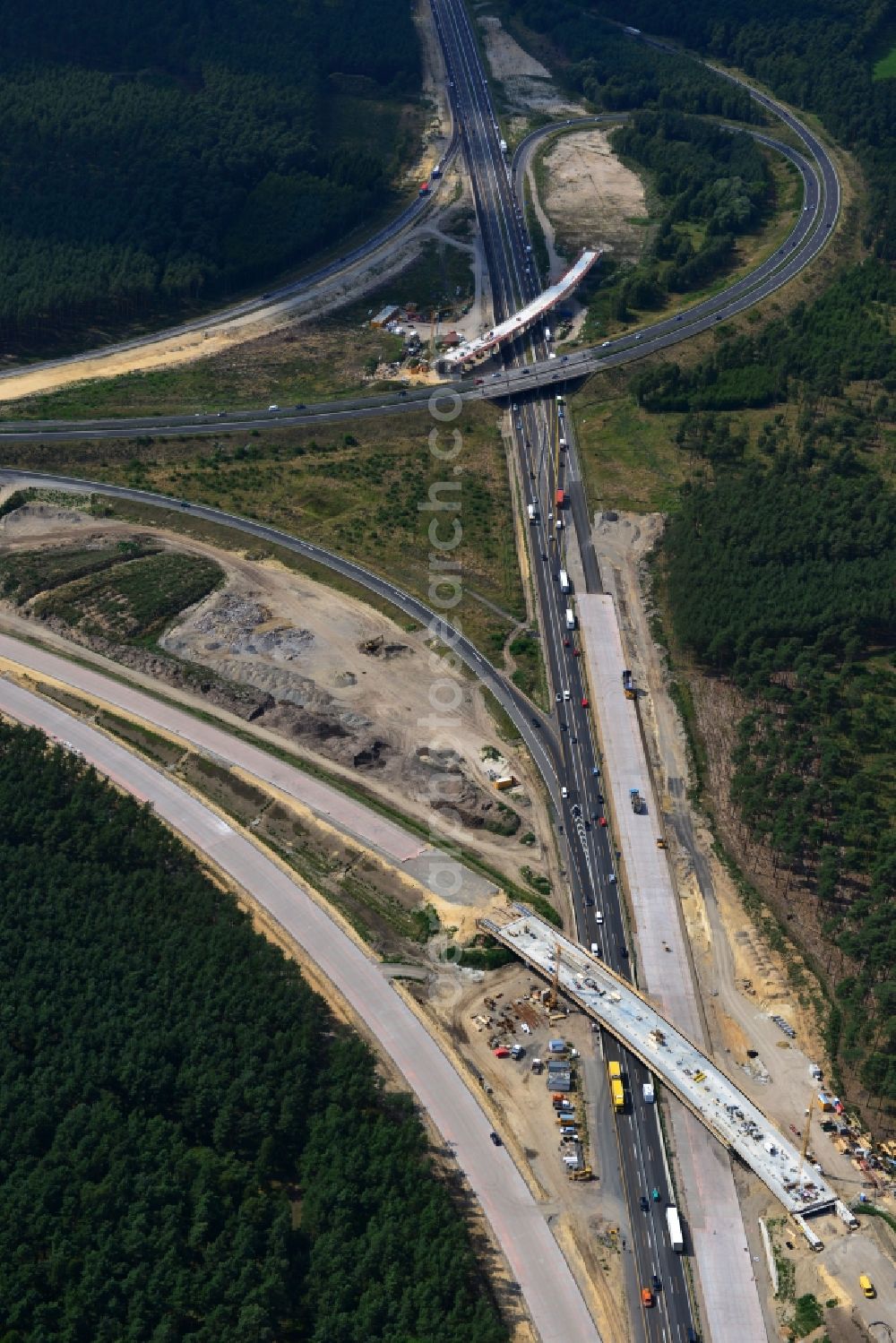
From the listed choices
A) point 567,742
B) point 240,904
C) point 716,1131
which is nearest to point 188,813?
point 240,904

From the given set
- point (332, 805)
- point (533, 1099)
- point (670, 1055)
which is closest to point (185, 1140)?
point (533, 1099)

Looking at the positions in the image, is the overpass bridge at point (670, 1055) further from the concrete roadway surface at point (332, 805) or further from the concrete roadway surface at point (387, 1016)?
the concrete roadway surface at point (387, 1016)

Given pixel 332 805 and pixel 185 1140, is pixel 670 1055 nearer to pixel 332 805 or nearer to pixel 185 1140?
pixel 185 1140

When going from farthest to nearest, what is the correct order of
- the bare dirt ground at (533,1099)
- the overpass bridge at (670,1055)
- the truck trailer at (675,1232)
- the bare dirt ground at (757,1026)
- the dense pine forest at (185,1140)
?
the overpass bridge at (670,1055) < the truck trailer at (675,1232) < the bare dirt ground at (533,1099) < the bare dirt ground at (757,1026) < the dense pine forest at (185,1140)

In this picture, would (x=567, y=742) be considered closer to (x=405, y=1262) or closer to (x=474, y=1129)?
(x=474, y=1129)

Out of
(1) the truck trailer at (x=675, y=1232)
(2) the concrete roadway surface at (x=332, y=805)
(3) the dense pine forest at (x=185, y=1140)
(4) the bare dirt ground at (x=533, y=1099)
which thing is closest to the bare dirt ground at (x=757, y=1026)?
(1) the truck trailer at (x=675, y=1232)

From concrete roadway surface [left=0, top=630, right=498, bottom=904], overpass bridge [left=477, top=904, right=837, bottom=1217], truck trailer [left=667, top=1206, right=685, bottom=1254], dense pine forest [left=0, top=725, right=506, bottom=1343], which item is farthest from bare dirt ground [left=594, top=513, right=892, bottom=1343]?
dense pine forest [left=0, top=725, right=506, bottom=1343]
